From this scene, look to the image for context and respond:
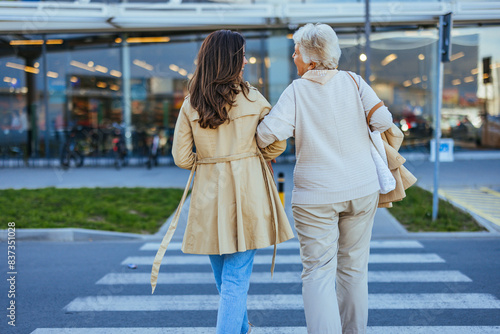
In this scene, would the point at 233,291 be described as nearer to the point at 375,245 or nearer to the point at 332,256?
the point at 332,256

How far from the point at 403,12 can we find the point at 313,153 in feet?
40.4

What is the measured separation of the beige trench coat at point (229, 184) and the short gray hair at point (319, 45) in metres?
0.34

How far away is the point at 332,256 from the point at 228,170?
0.72 m

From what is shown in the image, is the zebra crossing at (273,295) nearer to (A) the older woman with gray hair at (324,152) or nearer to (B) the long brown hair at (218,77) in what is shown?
(A) the older woman with gray hair at (324,152)

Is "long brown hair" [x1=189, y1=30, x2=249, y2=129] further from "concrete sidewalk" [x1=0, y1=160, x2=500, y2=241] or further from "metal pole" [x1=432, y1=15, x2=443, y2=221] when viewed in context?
"metal pole" [x1=432, y1=15, x2=443, y2=221]

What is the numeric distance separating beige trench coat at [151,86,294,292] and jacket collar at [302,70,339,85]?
274 millimetres

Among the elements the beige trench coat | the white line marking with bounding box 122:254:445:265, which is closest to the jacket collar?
the beige trench coat

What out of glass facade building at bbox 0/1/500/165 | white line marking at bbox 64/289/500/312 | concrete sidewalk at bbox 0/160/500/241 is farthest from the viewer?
glass facade building at bbox 0/1/500/165

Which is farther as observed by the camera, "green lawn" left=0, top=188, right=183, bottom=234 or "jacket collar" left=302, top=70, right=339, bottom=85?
"green lawn" left=0, top=188, right=183, bottom=234

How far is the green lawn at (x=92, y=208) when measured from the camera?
7.36 meters

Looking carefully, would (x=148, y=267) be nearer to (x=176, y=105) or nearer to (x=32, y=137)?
(x=176, y=105)

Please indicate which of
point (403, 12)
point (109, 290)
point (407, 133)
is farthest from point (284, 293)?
point (407, 133)

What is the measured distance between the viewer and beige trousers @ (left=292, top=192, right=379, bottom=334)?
8.84 feet

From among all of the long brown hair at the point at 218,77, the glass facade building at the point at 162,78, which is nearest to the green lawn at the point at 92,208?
the long brown hair at the point at 218,77
